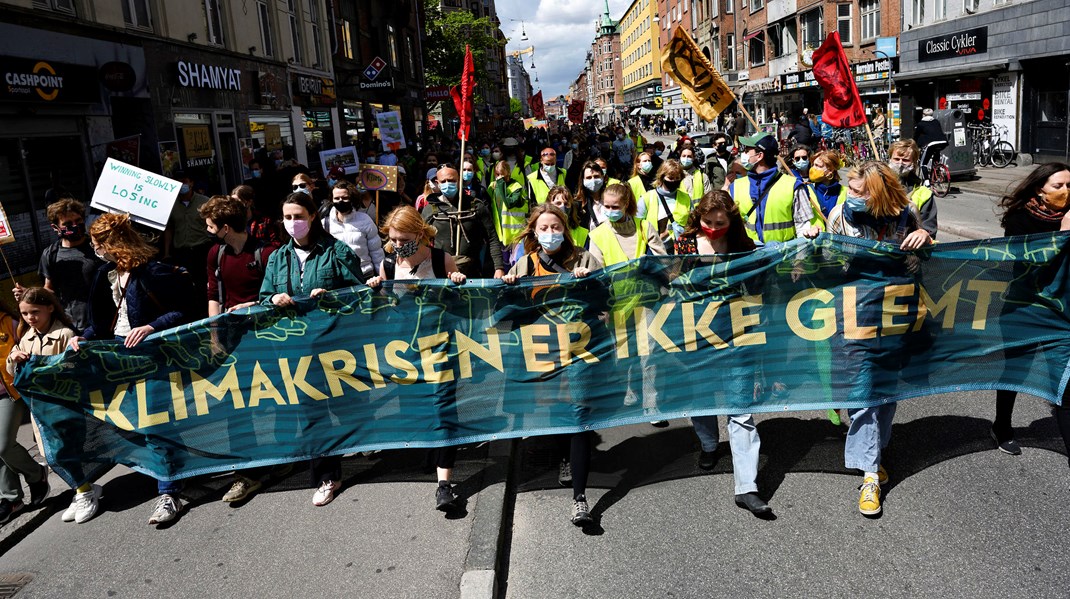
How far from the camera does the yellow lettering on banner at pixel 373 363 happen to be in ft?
15.8

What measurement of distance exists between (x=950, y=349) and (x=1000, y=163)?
2179cm

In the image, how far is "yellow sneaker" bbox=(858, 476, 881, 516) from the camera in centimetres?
430

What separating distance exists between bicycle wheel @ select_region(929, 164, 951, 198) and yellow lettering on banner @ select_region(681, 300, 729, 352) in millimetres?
15364

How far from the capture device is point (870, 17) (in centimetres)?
3650

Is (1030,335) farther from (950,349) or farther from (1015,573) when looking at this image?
(1015,573)

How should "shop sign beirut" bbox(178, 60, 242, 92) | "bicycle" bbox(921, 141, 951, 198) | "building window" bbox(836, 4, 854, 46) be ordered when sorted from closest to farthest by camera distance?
"shop sign beirut" bbox(178, 60, 242, 92) → "bicycle" bbox(921, 141, 951, 198) → "building window" bbox(836, 4, 854, 46)

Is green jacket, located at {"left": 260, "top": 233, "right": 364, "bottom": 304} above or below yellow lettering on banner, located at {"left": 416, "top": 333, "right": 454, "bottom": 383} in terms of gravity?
above

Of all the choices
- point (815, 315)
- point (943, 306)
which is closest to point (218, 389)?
point (815, 315)

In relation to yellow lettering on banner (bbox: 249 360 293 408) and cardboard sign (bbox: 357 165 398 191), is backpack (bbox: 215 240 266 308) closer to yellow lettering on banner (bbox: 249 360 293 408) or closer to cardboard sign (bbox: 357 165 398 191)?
yellow lettering on banner (bbox: 249 360 293 408)

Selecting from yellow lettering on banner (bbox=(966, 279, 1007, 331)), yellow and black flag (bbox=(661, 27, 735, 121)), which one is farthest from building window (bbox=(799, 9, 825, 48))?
yellow lettering on banner (bbox=(966, 279, 1007, 331))

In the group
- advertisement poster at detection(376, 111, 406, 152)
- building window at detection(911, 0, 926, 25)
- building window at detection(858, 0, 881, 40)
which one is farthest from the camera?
building window at detection(858, 0, 881, 40)

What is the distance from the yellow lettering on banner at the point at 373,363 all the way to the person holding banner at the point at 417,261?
369mm

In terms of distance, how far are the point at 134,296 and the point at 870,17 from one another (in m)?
38.3

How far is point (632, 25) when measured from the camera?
12506 cm
